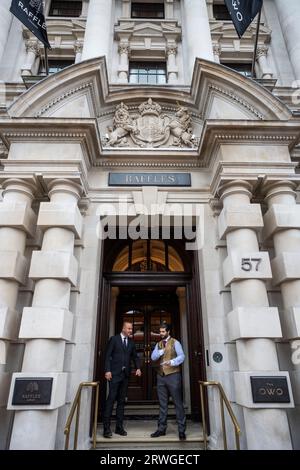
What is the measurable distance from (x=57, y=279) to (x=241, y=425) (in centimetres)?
420

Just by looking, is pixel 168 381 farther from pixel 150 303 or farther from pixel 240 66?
pixel 240 66

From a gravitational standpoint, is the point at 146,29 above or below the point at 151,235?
above

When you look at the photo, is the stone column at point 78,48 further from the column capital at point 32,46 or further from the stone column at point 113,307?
the stone column at point 113,307

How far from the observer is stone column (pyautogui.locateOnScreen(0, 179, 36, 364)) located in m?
5.34

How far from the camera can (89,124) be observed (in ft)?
21.0

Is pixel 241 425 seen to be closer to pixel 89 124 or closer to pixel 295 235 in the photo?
pixel 295 235

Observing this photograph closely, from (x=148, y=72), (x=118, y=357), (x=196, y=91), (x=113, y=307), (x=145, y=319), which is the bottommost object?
(x=118, y=357)

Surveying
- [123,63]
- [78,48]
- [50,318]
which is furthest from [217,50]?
[50,318]

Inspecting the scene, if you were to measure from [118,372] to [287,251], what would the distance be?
413 centimetres

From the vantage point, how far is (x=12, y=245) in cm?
580

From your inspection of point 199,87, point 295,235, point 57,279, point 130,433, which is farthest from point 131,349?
point 199,87

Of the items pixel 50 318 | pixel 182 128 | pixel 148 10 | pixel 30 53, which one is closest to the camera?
pixel 50 318

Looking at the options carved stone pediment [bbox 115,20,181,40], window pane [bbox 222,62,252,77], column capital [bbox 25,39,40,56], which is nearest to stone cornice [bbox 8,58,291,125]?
window pane [bbox 222,62,252,77]

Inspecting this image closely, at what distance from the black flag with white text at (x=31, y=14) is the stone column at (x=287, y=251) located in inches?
271
